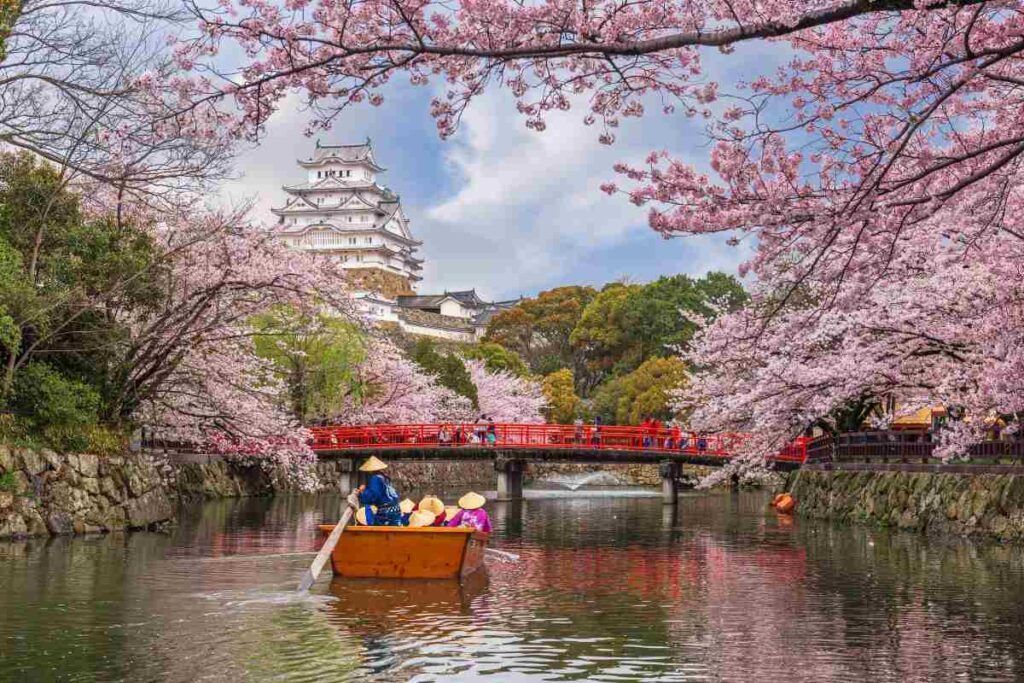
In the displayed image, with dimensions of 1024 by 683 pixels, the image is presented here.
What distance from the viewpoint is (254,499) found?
43.2 meters

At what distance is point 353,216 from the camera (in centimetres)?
10600

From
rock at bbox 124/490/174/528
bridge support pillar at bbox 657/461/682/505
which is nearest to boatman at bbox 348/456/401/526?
rock at bbox 124/490/174/528

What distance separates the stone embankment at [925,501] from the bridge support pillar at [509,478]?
13.8m

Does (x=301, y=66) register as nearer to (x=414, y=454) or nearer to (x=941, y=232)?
(x=941, y=232)

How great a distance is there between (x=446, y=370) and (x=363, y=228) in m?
49.3

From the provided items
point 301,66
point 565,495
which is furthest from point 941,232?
point 565,495

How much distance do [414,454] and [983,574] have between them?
2958 centimetres

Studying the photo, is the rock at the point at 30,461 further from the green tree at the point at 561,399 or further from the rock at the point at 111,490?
the green tree at the point at 561,399

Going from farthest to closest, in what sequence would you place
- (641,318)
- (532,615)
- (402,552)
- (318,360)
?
(641,318), (318,360), (402,552), (532,615)

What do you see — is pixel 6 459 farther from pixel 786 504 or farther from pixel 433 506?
pixel 786 504

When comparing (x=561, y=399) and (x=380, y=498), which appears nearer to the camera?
(x=380, y=498)

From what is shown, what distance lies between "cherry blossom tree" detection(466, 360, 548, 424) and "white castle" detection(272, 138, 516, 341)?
3074 cm

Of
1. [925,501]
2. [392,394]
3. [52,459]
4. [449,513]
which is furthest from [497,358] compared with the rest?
[449,513]

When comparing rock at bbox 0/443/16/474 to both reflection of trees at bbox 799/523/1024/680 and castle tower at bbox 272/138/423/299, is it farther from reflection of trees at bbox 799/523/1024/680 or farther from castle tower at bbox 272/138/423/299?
castle tower at bbox 272/138/423/299
